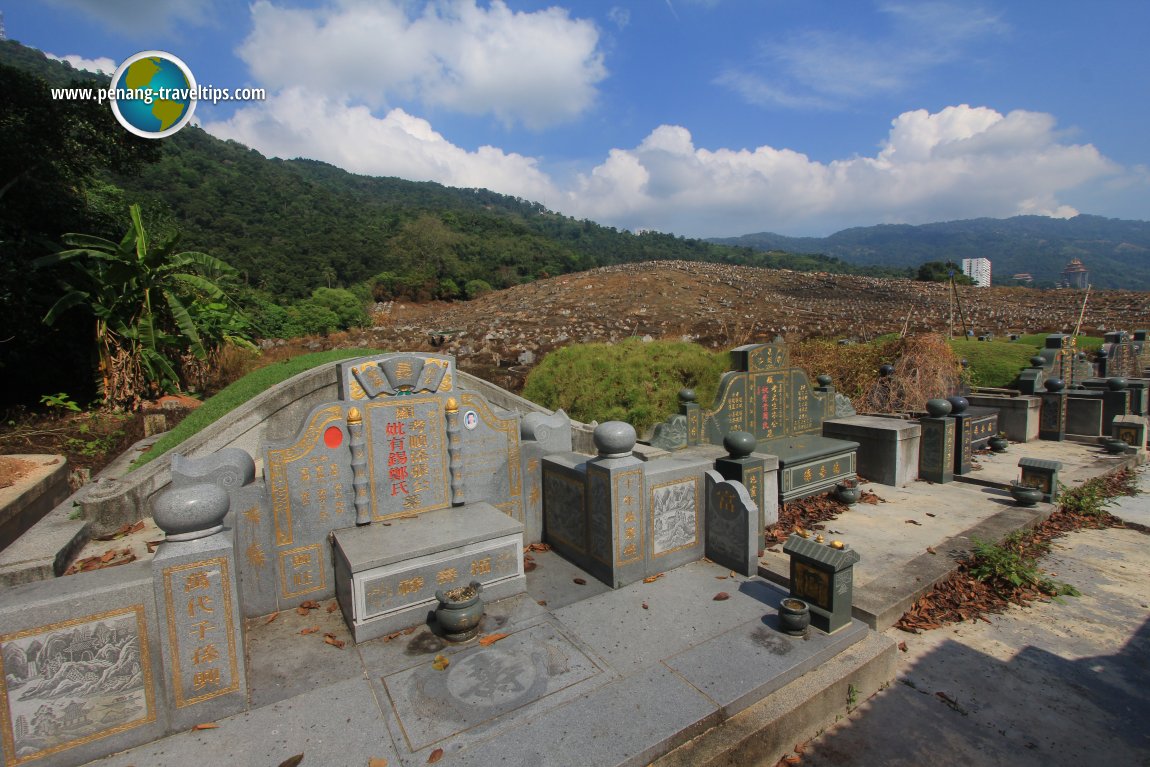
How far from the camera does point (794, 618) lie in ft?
14.2

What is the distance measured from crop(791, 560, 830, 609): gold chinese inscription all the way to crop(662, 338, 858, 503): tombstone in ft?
10.1

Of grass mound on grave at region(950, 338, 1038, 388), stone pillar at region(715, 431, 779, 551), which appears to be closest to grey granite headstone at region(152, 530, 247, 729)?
stone pillar at region(715, 431, 779, 551)

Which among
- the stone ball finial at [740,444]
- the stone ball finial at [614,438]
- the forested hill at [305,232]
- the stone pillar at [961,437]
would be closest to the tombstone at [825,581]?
the stone ball finial at [740,444]

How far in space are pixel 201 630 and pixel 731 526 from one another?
4661 mm

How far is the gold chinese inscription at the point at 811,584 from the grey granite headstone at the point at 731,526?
0.82 meters

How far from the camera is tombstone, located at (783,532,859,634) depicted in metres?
4.36

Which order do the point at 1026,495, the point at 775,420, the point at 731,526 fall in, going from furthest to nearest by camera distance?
the point at 775,420, the point at 1026,495, the point at 731,526

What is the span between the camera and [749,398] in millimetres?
8508

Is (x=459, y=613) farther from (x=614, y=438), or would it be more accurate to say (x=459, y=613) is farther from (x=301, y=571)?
(x=614, y=438)

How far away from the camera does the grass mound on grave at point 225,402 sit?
9.21 meters

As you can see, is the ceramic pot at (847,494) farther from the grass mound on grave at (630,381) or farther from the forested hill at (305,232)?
the forested hill at (305,232)

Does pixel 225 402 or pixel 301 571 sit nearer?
pixel 301 571


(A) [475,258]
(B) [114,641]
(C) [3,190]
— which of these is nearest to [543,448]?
(B) [114,641]

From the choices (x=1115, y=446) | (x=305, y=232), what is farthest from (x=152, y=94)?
(x=305, y=232)
